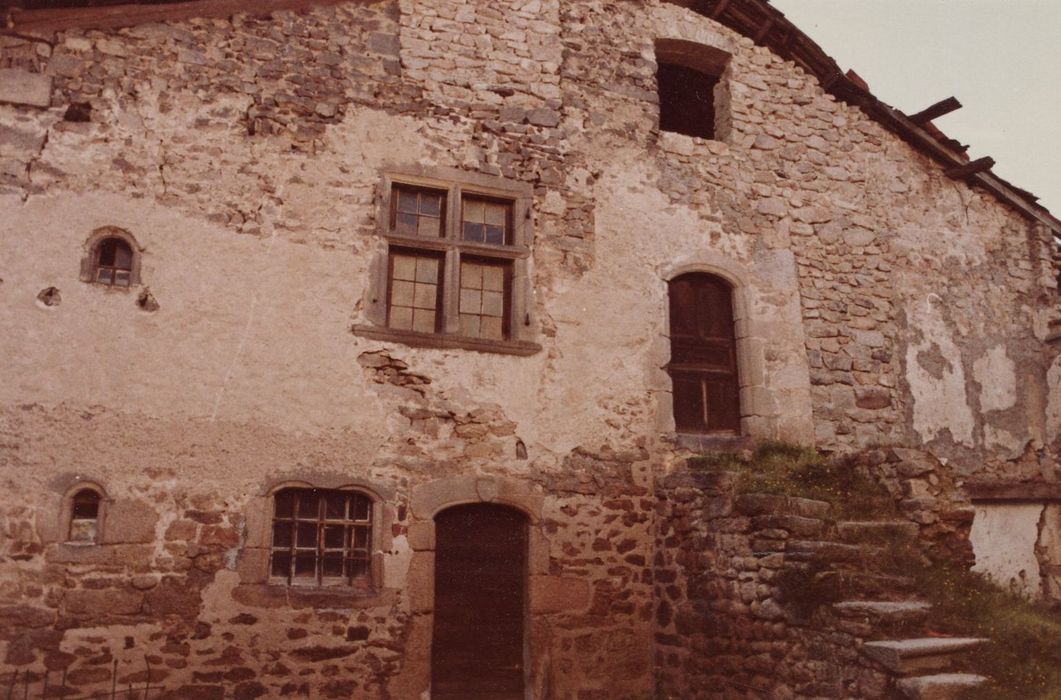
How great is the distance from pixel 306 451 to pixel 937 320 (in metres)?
6.75

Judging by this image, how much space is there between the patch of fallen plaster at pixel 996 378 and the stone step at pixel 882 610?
442 centimetres

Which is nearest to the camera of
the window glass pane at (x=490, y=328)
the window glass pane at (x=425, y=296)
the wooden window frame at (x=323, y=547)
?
the wooden window frame at (x=323, y=547)

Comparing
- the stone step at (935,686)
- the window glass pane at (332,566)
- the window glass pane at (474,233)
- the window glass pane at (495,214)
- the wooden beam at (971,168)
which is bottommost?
the stone step at (935,686)

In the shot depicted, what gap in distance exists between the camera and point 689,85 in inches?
381

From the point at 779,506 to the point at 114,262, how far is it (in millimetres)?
5443

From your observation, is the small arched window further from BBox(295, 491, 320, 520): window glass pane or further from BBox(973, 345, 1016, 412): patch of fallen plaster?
BBox(973, 345, 1016, 412): patch of fallen plaster

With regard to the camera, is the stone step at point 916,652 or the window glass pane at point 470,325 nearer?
the stone step at point 916,652

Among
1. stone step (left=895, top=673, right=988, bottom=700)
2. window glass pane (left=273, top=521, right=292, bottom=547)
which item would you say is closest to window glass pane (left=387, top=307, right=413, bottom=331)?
window glass pane (left=273, top=521, right=292, bottom=547)

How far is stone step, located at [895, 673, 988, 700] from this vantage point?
4.67 m

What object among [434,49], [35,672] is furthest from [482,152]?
[35,672]

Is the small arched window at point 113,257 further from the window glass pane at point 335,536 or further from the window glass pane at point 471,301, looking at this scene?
the window glass pane at point 471,301

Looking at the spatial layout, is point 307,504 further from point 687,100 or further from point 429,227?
point 687,100

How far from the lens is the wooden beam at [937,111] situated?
9203 mm

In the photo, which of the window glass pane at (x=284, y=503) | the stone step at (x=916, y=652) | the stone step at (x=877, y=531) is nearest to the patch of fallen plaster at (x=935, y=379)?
the stone step at (x=877, y=531)
